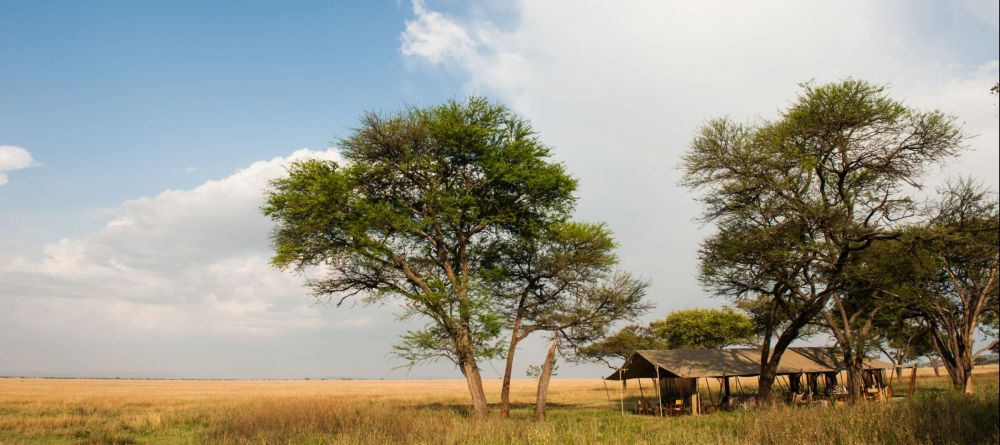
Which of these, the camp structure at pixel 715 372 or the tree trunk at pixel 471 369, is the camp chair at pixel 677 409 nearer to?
the camp structure at pixel 715 372

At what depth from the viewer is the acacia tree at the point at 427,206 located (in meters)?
24.8

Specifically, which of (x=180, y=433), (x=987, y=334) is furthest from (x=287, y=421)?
(x=987, y=334)

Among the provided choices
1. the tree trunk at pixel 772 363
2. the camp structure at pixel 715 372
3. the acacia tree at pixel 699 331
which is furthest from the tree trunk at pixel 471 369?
the acacia tree at pixel 699 331

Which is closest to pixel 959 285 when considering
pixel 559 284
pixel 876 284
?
pixel 876 284

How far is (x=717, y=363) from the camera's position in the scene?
119ft

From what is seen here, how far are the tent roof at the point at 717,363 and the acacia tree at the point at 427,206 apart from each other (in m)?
12.8

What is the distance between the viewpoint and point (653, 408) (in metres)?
34.1

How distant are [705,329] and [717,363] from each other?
72.1 ft

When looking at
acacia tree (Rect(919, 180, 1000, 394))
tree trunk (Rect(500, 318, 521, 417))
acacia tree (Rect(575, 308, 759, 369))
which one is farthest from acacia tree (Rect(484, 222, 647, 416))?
acacia tree (Rect(575, 308, 759, 369))

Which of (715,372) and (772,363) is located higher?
(772,363)

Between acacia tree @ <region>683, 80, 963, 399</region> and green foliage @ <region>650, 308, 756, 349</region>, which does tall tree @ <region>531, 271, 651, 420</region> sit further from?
green foliage @ <region>650, 308, 756, 349</region>

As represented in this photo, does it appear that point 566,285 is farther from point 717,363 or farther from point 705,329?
point 705,329

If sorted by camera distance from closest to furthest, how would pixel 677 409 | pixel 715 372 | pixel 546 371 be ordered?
pixel 546 371, pixel 677 409, pixel 715 372

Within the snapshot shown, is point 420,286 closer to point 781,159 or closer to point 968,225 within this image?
point 781,159
